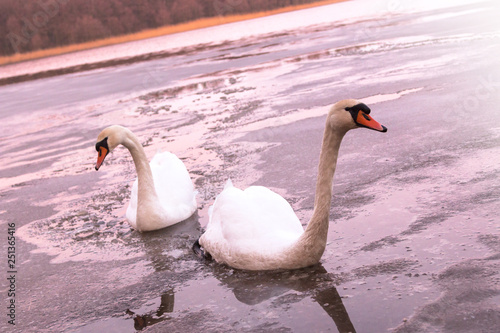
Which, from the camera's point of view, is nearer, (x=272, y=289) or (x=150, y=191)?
(x=272, y=289)

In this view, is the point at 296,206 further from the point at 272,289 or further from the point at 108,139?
the point at 108,139

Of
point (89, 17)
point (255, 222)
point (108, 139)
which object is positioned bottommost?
point (255, 222)

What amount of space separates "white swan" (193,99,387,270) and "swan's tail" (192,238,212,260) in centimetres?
2

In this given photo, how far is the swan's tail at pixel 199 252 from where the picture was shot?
5435 millimetres

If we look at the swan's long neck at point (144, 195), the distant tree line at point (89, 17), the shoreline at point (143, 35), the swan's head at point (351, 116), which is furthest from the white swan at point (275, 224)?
the distant tree line at point (89, 17)

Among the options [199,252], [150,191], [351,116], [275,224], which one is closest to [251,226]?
[275,224]

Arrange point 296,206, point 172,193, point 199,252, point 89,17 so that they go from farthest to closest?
point 89,17 < point 172,193 < point 296,206 < point 199,252

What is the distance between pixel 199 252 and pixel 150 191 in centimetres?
120

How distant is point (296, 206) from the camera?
6.37 m

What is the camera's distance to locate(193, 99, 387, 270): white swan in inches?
174

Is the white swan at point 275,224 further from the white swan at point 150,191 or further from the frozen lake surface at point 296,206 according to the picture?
the white swan at point 150,191

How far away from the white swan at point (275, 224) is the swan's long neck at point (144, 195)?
1073 millimetres

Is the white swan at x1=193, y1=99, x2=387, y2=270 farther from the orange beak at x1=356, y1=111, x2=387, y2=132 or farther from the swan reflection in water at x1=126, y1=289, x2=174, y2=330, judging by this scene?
the swan reflection in water at x1=126, y1=289, x2=174, y2=330

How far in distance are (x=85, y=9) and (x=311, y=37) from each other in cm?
4931
